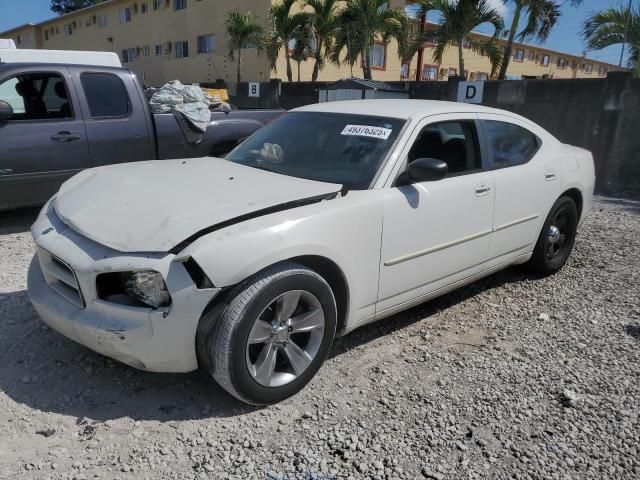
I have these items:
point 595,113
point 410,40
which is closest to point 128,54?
point 410,40

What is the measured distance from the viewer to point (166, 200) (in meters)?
2.88

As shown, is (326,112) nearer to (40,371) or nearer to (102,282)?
(102,282)

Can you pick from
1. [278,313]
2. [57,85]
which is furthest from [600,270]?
[57,85]

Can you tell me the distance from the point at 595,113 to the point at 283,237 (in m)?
9.29

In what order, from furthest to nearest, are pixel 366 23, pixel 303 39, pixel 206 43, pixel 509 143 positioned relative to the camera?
1. pixel 206 43
2. pixel 303 39
3. pixel 366 23
4. pixel 509 143

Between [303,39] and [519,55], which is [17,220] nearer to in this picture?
[303,39]

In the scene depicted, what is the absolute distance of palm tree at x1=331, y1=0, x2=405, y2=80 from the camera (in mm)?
16328

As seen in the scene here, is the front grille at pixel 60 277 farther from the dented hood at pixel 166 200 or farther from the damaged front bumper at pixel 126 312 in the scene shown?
the dented hood at pixel 166 200

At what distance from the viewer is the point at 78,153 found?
5824mm

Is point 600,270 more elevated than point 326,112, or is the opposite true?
point 326,112

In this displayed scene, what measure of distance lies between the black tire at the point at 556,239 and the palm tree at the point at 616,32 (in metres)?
7.99

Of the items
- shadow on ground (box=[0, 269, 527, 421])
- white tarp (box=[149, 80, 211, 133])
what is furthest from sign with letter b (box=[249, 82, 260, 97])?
shadow on ground (box=[0, 269, 527, 421])

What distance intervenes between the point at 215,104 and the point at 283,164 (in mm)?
4234

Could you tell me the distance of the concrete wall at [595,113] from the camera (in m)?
9.41
